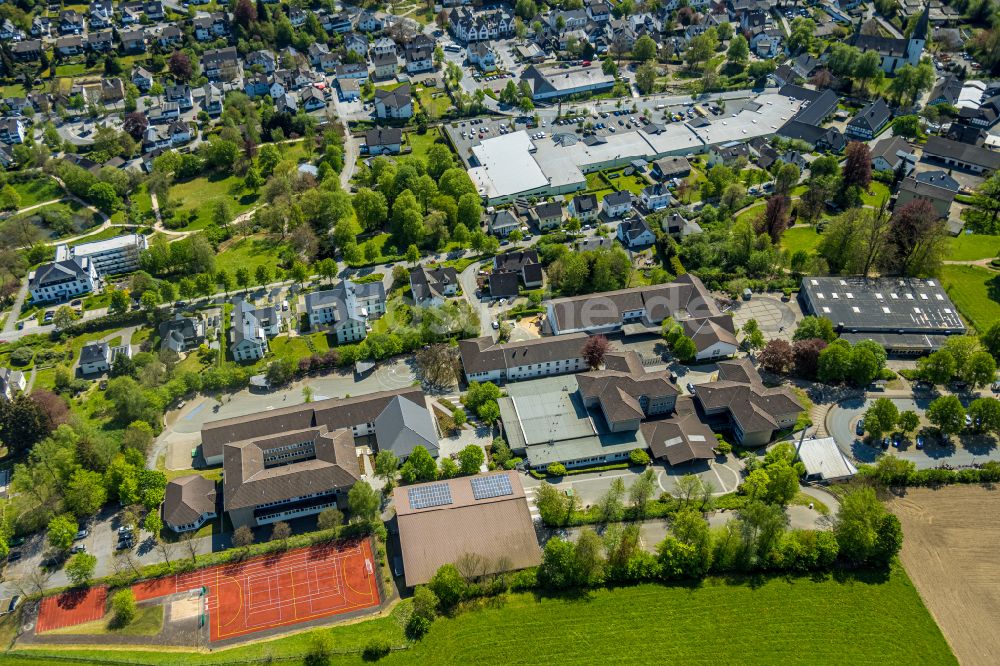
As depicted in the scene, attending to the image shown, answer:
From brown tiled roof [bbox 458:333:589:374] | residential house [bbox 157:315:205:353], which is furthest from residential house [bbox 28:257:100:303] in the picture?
brown tiled roof [bbox 458:333:589:374]

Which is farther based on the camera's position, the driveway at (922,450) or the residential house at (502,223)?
the residential house at (502,223)

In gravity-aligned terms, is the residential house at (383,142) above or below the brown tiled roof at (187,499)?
above

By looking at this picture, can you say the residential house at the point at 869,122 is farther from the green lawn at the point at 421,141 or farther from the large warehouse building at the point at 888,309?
the green lawn at the point at 421,141

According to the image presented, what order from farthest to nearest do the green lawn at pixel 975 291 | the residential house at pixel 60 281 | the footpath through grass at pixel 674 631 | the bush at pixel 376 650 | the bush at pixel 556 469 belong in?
the residential house at pixel 60 281, the green lawn at pixel 975 291, the bush at pixel 556 469, the footpath through grass at pixel 674 631, the bush at pixel 376 650

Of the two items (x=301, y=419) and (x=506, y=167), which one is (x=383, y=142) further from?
(x=301, y=419)

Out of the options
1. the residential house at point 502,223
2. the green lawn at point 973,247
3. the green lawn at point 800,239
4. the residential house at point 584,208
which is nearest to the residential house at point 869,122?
the green lawn at point 973,247

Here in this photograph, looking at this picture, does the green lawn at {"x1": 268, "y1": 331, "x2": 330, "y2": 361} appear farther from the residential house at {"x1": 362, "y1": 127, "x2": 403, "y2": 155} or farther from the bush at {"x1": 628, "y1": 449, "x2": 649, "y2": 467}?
the residential house at {"x1": 362, "y1": 127, "x2": 403, "y2": 155}

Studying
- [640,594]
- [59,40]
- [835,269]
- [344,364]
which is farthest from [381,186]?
[59,40]
